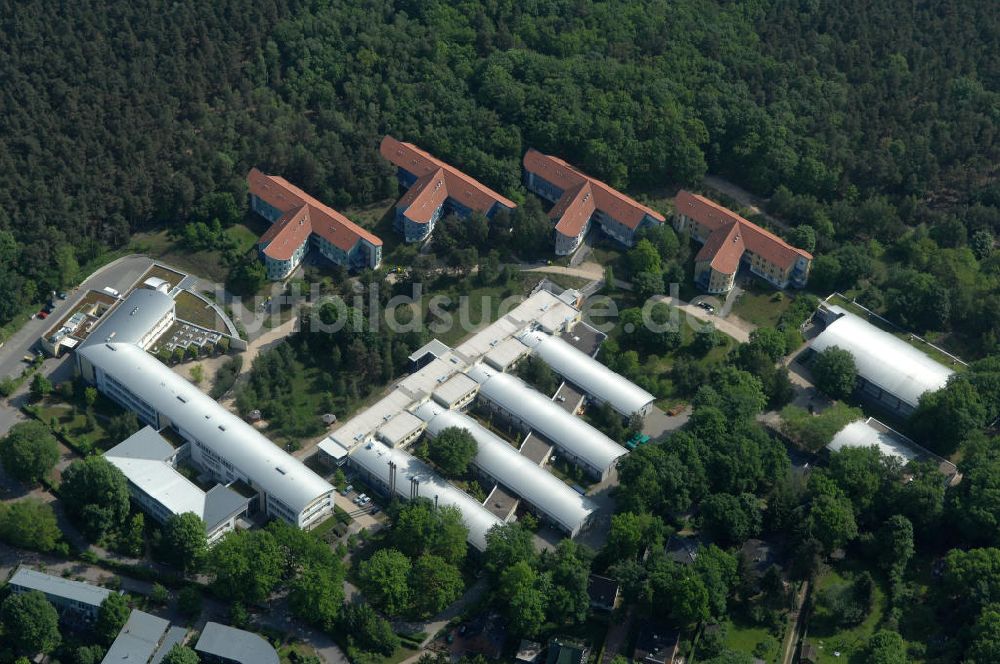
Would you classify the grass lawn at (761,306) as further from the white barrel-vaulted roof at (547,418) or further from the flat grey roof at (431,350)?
the flat grey roof at (431,350)

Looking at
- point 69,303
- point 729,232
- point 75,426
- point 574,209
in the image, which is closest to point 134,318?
point 69,303

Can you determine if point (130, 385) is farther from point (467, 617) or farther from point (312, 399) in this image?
point (467, 617)

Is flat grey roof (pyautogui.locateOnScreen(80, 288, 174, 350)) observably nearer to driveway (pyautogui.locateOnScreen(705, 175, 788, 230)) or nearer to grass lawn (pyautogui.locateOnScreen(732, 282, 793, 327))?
grass lawn (pyautogui.locateOnScreen(732, 282, 793, 327))

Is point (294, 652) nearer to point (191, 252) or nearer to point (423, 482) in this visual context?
point (423, 482)

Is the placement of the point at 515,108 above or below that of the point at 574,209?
above

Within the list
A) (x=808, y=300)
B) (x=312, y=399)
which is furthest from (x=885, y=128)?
(x=312, y=399)

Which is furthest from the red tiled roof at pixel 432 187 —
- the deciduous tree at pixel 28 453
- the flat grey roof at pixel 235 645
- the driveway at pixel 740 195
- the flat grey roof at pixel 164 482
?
the flat grey roof at pixel 235 645
